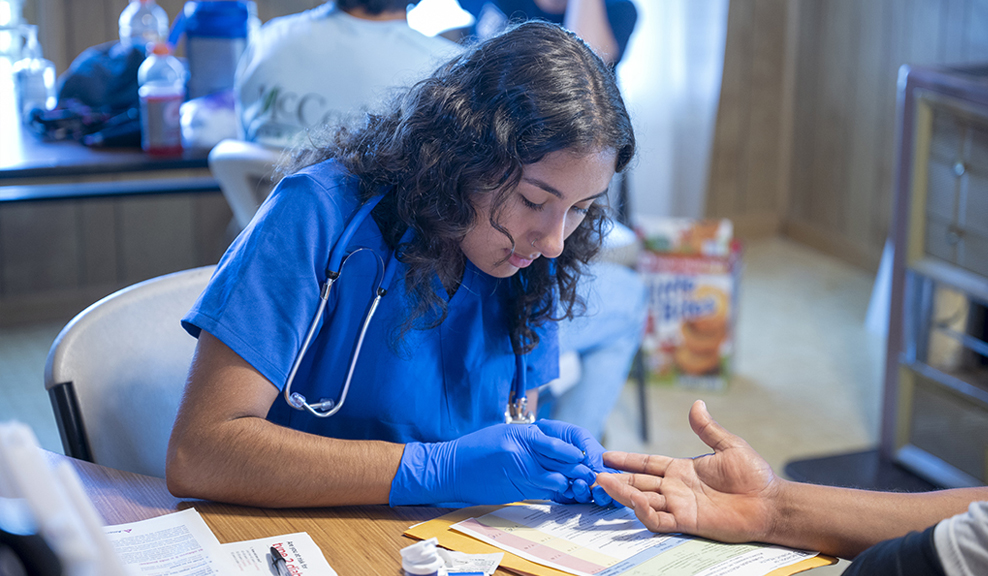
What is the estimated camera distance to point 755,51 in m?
3.88

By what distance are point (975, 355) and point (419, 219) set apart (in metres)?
1.62

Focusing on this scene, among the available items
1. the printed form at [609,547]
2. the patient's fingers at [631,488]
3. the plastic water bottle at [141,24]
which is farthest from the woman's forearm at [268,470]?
the plastic water bottle at [141,24]

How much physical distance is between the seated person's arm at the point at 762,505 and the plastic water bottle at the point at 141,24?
2054 millimetres

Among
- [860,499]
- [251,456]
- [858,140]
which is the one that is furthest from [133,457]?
[858,140]

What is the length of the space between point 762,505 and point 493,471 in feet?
0.89

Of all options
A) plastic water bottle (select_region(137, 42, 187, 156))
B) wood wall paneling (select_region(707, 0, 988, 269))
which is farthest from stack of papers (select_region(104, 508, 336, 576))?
wood wall paneling (select_region(707, 0, 988, 269))

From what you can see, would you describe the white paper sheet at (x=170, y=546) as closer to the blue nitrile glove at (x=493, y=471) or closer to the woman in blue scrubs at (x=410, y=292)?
the woman in blue scrubs at (x=410, y=292)

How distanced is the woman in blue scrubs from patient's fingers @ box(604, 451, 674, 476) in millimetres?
23

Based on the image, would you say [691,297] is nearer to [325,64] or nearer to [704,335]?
[704,335]

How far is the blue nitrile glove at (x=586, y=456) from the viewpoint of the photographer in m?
0.97

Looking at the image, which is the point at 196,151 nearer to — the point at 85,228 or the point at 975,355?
the point at 85,228

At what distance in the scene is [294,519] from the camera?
93 centimetres

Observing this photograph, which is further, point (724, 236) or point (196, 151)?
point (724, 236)

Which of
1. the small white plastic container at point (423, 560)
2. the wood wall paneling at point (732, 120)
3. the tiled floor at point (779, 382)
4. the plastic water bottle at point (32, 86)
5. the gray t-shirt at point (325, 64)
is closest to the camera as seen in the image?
the small white plastic container at point (423, 560)
